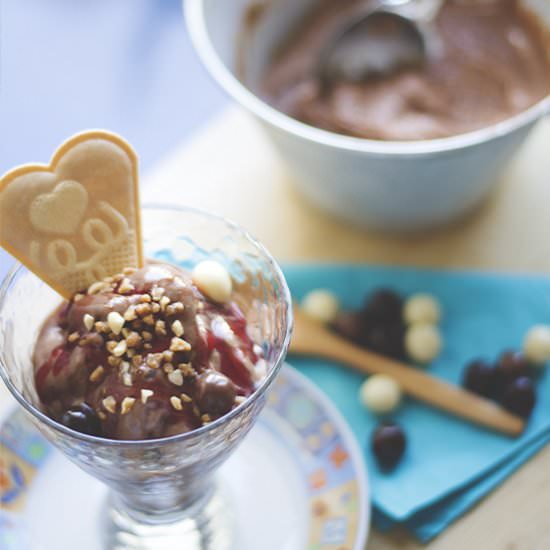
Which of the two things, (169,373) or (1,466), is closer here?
(169,373)

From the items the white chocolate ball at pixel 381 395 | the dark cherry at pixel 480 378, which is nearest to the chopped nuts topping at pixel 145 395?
the white chocolate ball at pixel 381 395

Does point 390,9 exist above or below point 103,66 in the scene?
above

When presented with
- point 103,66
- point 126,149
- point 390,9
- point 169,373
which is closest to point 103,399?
point 169,373

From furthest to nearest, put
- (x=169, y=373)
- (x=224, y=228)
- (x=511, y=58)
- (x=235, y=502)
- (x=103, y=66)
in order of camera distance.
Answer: (x=103, y=66) < (x=511, y=58) < (x=235, y=502) < (x=224, y=228) < (x=169, y=373)

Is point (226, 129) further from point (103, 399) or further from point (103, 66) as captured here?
point (103, 399)

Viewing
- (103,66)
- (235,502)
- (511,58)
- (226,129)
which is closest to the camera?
(235,502)

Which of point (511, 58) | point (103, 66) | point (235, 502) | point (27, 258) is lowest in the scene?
point (235, 502)

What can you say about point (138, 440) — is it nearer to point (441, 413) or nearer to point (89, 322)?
point (89, 322)

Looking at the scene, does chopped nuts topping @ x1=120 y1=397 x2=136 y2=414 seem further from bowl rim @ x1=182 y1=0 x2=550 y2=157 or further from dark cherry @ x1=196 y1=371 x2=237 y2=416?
bowl rim @ x1=182 y1=0 x2=550 y2=157
